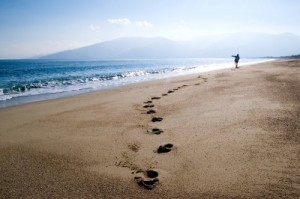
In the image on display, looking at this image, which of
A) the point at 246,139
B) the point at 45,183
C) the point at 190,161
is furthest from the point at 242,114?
the point at 45,183

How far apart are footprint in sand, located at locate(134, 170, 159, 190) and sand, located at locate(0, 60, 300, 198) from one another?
0.01 m

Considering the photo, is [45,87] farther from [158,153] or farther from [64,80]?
[158,153]

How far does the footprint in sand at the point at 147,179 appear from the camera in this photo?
3826 mm

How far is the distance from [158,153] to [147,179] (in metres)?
0.99

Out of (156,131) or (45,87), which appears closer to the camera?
(156,131)

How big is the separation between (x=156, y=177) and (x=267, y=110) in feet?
14.5

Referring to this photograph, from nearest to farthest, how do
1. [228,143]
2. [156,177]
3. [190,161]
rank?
[156,177] → [190,161] → [228,143]

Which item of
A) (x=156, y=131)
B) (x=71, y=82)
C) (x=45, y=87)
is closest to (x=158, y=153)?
(x=156, y=131)

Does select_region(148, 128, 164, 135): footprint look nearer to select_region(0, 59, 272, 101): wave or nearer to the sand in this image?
the sand

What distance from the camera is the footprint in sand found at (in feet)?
12.6

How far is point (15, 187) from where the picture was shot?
3885mm

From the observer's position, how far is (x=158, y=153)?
4965mm

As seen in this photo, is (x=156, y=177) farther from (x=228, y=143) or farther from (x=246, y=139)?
(x=246, y=139)

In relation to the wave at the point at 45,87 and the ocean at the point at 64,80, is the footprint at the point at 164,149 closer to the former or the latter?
the ocean at the point at 64,80
